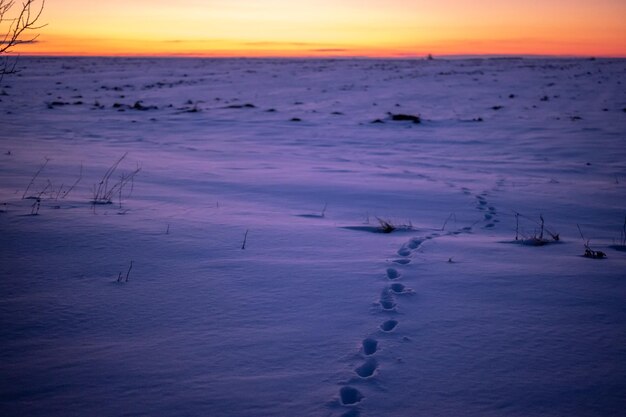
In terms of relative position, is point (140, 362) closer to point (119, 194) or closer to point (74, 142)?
point (119, 194)

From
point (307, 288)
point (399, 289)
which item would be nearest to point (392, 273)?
point (399, 289)

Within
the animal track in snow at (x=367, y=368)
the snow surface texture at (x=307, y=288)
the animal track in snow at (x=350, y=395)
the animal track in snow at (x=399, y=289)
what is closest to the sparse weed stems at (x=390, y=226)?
the snow surface texture at (x=307, y=288)

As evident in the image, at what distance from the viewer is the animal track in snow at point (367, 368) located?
1.97m

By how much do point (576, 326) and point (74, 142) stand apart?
359 inches

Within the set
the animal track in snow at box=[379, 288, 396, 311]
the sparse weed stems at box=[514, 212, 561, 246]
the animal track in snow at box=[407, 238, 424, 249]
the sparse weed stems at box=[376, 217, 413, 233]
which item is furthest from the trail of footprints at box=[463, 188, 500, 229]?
the animal track in snow at box=[379, 288, 396, 311]

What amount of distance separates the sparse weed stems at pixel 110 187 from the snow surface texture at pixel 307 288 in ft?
0.22

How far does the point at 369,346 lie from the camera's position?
2176mm

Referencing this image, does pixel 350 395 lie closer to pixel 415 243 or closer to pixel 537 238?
pixel 415 243

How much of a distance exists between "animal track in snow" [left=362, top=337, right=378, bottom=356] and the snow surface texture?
23mm

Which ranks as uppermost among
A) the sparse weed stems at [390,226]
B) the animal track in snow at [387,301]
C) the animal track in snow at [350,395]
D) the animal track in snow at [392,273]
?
the sparse weed stems at [390,226]

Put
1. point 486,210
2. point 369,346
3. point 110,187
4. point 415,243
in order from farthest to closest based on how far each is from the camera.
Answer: point 110,187
point 486,210
point 415,243
point 369,346

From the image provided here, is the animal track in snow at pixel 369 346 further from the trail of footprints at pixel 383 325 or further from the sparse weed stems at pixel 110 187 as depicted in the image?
the sparse weed stems at pixel 110 187

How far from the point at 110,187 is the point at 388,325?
161 inches

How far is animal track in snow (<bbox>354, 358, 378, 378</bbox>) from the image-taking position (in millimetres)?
1969
